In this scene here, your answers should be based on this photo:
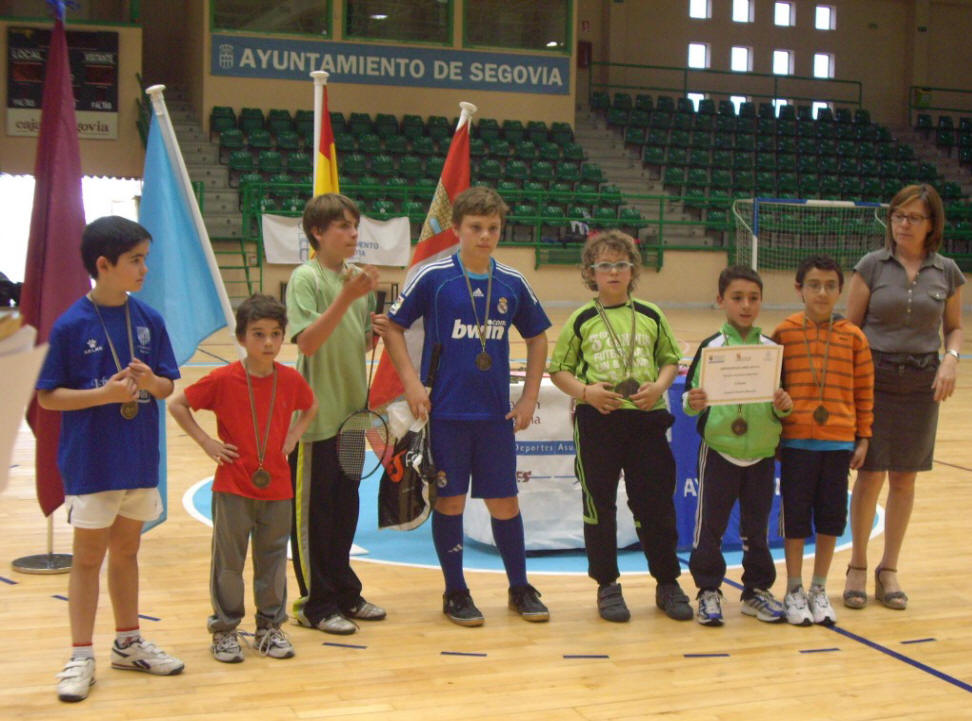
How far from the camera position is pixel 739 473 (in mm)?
4195

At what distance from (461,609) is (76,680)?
4.47 feet

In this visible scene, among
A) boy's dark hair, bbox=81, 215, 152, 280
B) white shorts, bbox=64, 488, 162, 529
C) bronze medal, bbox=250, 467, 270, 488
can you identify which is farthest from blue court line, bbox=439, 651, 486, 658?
boy's dark hair, bbox=81, 215, 152, 280

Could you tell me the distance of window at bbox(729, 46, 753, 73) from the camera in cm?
2520

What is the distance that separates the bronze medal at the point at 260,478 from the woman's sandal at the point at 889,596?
2.42 m

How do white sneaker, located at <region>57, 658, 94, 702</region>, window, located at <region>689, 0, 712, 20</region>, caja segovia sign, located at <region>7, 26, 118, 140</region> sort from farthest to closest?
1. window, located at <region>689, 0, 712, 20</region>
2. caja segovia sign, located at <region>7, 26, 118, 140</region>
3. white sneaker, located at <region>57, 658, 94, 702</region>

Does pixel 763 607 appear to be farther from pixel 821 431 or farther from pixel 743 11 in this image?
pixel 743 11

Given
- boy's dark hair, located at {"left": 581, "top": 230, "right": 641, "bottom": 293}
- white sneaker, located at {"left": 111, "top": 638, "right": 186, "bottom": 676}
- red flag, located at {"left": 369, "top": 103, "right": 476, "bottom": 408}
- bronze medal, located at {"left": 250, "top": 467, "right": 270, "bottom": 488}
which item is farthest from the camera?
red flag, located at {"left": 369, "top": 103, "right": 476, "bottom": 408}

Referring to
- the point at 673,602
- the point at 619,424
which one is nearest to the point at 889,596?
the point at 673,602

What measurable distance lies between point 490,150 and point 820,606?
17.5m

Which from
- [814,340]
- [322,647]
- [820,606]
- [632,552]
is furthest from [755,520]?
[322,647]

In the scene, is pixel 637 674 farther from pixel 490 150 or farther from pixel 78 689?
pixel 490 150

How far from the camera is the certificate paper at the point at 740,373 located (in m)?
3.97

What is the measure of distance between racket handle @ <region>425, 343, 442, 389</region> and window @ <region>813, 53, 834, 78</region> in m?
23.9

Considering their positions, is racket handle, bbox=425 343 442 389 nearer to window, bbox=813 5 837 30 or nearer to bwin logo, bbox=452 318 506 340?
bwin logo, bbox=452 318 506 340
